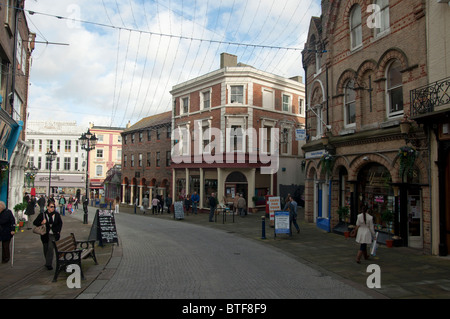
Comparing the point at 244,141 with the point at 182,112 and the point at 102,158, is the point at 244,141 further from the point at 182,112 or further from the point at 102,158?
the point at 102,158

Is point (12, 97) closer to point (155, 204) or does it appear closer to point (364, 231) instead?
point (155, 204)

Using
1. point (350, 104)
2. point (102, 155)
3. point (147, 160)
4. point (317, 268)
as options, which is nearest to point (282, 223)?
point (317, 268)

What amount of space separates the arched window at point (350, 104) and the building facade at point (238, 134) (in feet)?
39.6

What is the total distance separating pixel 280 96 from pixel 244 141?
6086 millimetres

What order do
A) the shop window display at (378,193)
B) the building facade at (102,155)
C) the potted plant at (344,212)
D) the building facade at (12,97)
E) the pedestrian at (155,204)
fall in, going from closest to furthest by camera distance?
1. the shop window display at (378,193)
2. the building facade at (12,97)
3. the potted plant at (344,212)
4. the pedestrian at (155,204)
5. the building facade at (102,155)

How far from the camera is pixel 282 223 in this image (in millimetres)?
14898

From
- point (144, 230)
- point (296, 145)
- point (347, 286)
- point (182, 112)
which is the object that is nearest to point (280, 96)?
point (296, 145)

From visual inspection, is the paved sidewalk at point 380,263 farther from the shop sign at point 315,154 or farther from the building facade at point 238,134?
the building facade at point 238,134

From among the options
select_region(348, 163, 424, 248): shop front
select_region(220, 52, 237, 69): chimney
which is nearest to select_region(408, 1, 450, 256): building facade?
select_region(348, 163, 424, 248): shop front

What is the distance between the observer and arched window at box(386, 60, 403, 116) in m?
13.2

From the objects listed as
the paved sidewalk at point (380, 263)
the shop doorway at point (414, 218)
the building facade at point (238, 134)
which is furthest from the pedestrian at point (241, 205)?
the shop doorway at point (414, 218)

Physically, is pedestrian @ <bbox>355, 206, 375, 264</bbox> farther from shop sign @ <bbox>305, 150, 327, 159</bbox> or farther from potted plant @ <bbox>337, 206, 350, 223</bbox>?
shop sign @ <bbox>305, 150, 327, 159</bbox>

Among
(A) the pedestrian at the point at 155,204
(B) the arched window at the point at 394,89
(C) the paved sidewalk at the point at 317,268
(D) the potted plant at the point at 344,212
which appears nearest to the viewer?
(C) the paved sidewalk at the point at 317,268

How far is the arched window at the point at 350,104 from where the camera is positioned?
1598 cm
